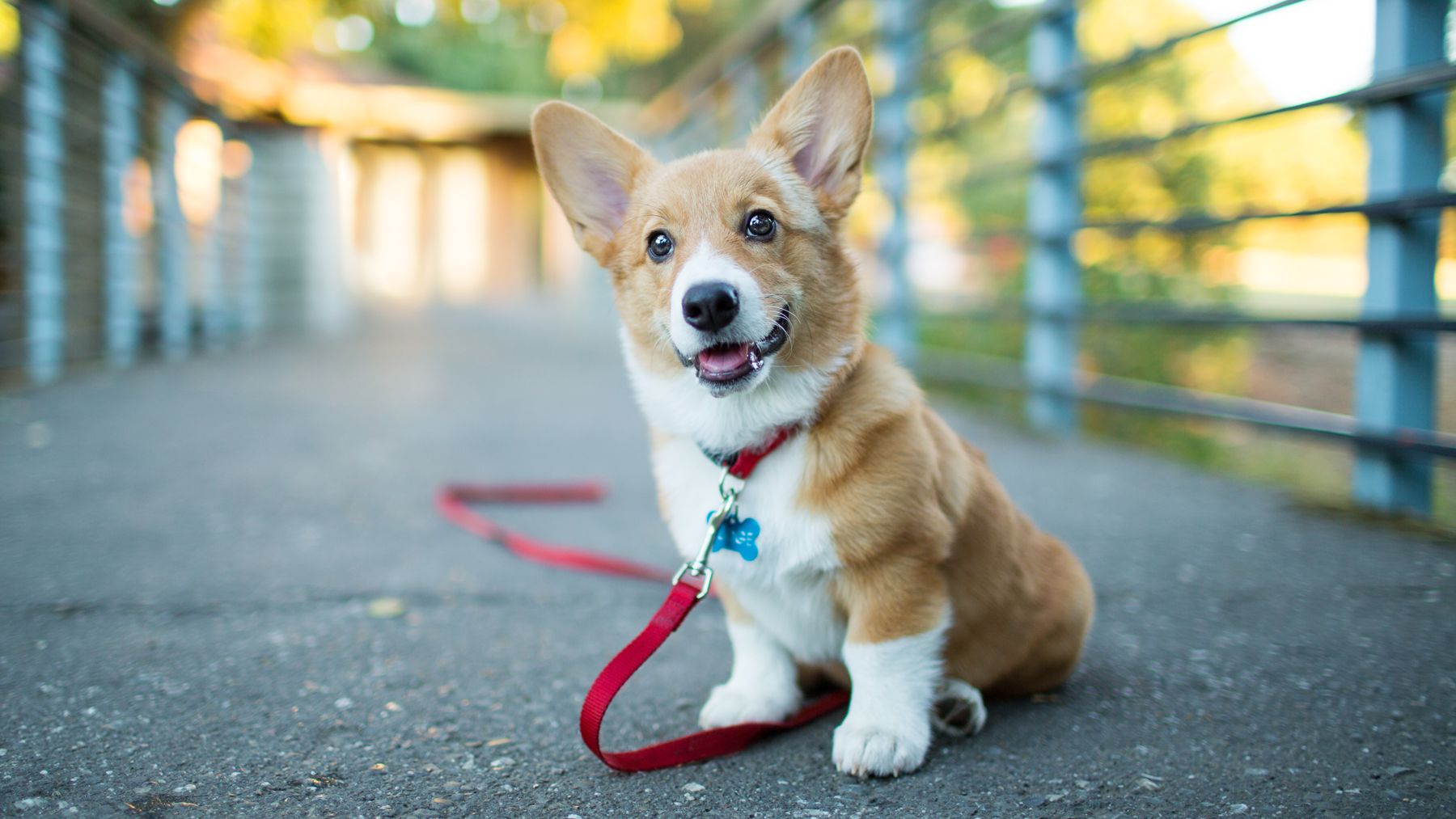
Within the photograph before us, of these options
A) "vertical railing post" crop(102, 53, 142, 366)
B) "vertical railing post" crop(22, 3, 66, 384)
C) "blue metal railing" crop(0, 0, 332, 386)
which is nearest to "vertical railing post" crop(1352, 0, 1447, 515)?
"blue metal railing" crop(0, 0, 332, 386)

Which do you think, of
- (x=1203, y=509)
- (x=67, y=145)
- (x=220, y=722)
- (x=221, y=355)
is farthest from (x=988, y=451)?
(x=221, y=355)

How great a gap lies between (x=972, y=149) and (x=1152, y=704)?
28.3ft

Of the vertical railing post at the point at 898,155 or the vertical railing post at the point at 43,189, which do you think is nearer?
the vertical railing post at the point at 43,189

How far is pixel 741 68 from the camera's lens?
9.79 meters

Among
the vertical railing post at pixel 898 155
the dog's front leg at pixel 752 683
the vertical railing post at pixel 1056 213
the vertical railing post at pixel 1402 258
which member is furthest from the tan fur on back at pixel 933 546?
the vertical railing post at pixel 898 155

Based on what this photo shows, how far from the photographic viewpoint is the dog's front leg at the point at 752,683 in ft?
6.63

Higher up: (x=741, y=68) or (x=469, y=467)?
(x=741, y=68)

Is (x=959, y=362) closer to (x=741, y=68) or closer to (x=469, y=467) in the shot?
(x=469, y=467)

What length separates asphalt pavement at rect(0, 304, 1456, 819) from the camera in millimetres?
1744

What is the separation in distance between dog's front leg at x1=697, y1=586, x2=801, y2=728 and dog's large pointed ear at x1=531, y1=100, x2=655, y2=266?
0.92 m

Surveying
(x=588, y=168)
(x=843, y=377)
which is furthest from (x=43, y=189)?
(x=843, y=377)

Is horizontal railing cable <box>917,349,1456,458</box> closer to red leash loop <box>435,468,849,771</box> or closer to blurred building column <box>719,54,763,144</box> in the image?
red leash loop <box>435,468,849,771</box>

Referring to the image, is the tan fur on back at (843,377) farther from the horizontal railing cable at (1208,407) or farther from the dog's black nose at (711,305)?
the horizontal railing cable at (1208,407)

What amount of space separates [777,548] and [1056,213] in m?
4.04
